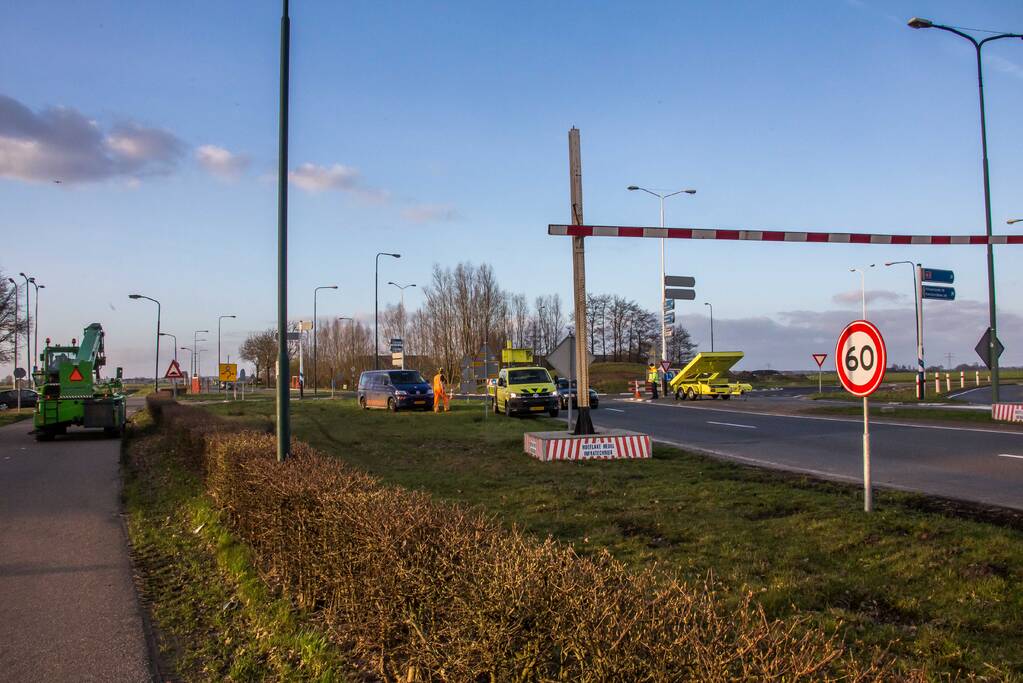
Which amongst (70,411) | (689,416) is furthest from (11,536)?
(689,416)

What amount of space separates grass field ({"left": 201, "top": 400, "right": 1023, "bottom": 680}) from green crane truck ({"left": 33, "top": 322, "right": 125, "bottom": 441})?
14561 mm

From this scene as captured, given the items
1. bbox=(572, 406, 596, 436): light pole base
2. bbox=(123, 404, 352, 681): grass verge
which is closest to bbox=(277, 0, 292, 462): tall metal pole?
bbox=(123, 404, 352, 681): grass verge

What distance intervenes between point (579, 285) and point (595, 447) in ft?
9.92

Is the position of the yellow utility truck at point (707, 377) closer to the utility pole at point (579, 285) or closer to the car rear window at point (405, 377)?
the car rear window at point (405, 377)

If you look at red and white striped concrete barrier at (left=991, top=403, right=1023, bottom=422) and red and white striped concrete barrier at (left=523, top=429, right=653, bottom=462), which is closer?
red and white striped concrete barrier at (left=523, top=429, right=653, bottom=462)

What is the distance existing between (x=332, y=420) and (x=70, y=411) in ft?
28.8

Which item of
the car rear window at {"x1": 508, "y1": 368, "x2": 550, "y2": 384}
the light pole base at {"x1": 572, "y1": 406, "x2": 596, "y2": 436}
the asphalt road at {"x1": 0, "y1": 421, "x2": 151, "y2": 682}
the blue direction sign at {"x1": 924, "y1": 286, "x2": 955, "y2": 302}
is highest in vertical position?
the blue direction sign at {"x1": 924, "y1": 286, "x2": 955, "y2": 302}

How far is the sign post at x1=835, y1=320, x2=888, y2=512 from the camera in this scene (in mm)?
7957

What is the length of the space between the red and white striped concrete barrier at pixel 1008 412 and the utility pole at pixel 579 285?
46.1ft

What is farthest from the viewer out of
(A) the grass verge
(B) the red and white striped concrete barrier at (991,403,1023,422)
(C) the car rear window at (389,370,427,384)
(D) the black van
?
(C) the car rear window at (389,370,427,384)

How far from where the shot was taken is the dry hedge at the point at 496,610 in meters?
2.38

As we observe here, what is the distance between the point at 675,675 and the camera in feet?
7.60

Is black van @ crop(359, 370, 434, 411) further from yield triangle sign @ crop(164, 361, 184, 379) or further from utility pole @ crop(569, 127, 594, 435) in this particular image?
utility pole @ crop(569, 127, 594, 435)

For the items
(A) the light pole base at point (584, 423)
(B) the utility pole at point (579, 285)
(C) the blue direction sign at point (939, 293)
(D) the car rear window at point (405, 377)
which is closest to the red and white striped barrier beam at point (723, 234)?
(B) the utility pole at point (579, 285)
